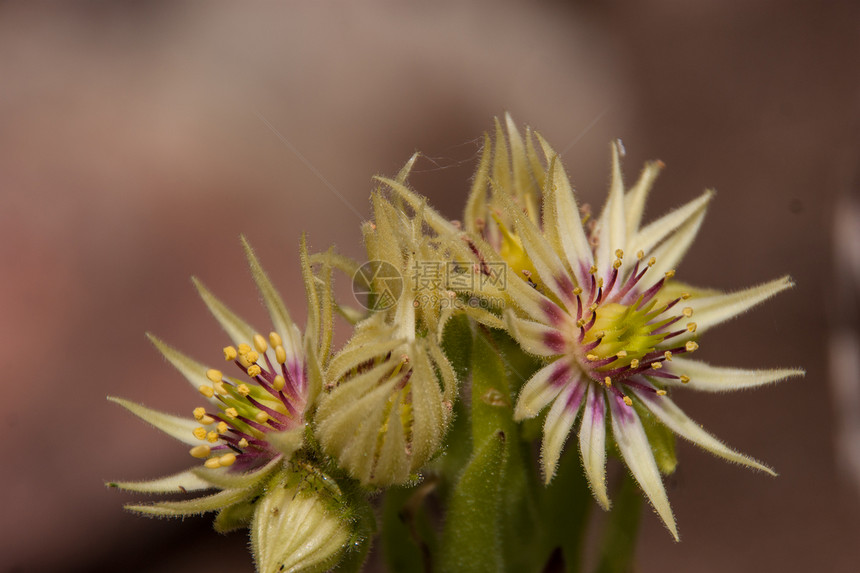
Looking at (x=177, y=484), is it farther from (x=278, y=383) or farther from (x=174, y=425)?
(x=278, y=383)

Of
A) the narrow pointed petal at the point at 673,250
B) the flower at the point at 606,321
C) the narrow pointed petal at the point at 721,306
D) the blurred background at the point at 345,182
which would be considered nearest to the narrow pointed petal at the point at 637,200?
the flower at the point at 606,321

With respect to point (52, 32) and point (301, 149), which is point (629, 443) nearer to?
point (301, 149)

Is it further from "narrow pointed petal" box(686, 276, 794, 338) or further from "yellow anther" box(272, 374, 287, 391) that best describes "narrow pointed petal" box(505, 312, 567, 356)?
"yellow anther" box(272, 374, 287, 391)

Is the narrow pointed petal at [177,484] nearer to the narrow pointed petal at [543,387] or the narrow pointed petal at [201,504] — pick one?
the narrow pointed petal at [201,504]

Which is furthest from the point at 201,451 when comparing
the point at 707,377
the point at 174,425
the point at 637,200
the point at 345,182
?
the point at 345,182

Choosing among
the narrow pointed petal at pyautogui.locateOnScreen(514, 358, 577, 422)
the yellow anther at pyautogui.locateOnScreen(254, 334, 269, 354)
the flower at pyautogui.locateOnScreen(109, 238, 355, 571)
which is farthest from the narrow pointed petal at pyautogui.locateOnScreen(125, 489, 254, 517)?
the narrow pointed petal at pyautogui.locateOnScreen(514, 358, 577, 422)

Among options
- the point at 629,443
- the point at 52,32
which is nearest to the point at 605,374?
the point at 629,443

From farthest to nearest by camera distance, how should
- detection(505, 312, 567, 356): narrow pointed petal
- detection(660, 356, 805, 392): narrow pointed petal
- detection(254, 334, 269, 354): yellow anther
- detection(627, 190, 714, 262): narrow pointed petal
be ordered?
detection(627, 190, 714, 262): narrow pointed petal, detection(660, 356, 805, 392): narrow pointed petal, detection(254, 334, 269, 354): yellow anther, detection(505, 312, 567, 356): narrow pointed petal
